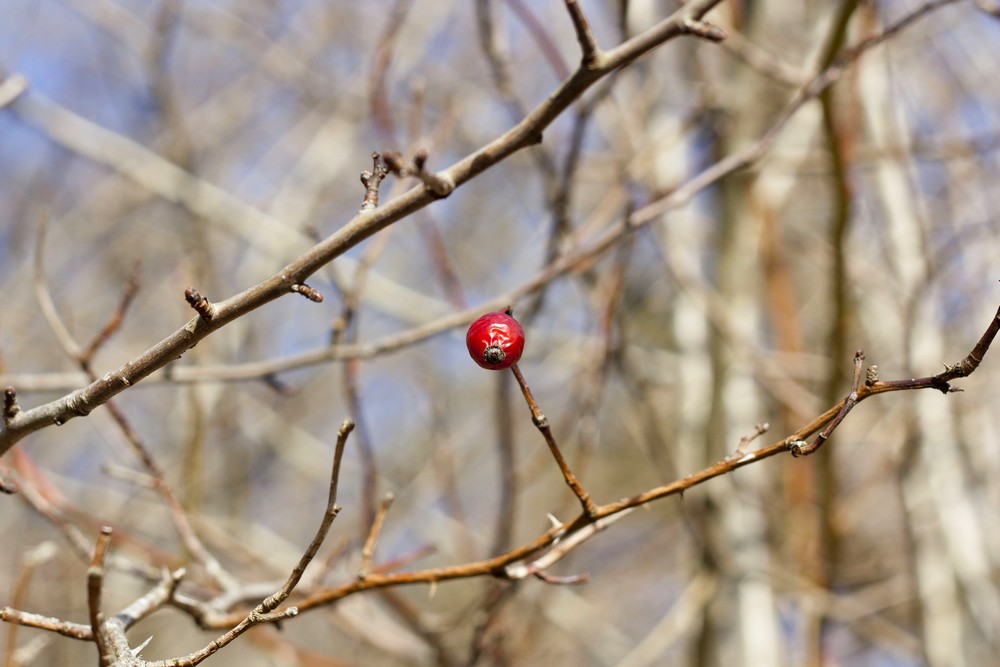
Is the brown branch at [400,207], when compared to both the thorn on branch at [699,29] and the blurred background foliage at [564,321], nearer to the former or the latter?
the thorn on branch at [699,29]

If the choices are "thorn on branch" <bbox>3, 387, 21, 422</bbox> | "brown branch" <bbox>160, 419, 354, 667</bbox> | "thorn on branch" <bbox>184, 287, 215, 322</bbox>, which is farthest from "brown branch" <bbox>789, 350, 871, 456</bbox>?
"thorn on branch" <bbox>3, 387, 21, 422</bbox>

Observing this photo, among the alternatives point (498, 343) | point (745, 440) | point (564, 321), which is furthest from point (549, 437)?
point (564, 321)

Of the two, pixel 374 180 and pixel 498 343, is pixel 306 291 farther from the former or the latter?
pixel 498 343

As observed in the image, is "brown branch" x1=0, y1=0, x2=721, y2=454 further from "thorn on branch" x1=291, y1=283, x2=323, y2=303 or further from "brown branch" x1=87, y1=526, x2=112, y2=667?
"brown branch" x1=87, y1=526, x2=112, y2=667

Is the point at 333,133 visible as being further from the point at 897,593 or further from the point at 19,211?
the point at 897,593

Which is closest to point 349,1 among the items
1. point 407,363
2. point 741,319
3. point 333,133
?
point 333,133

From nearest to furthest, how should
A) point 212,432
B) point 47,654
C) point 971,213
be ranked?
point 971,213
point 212,432
point 47,654
